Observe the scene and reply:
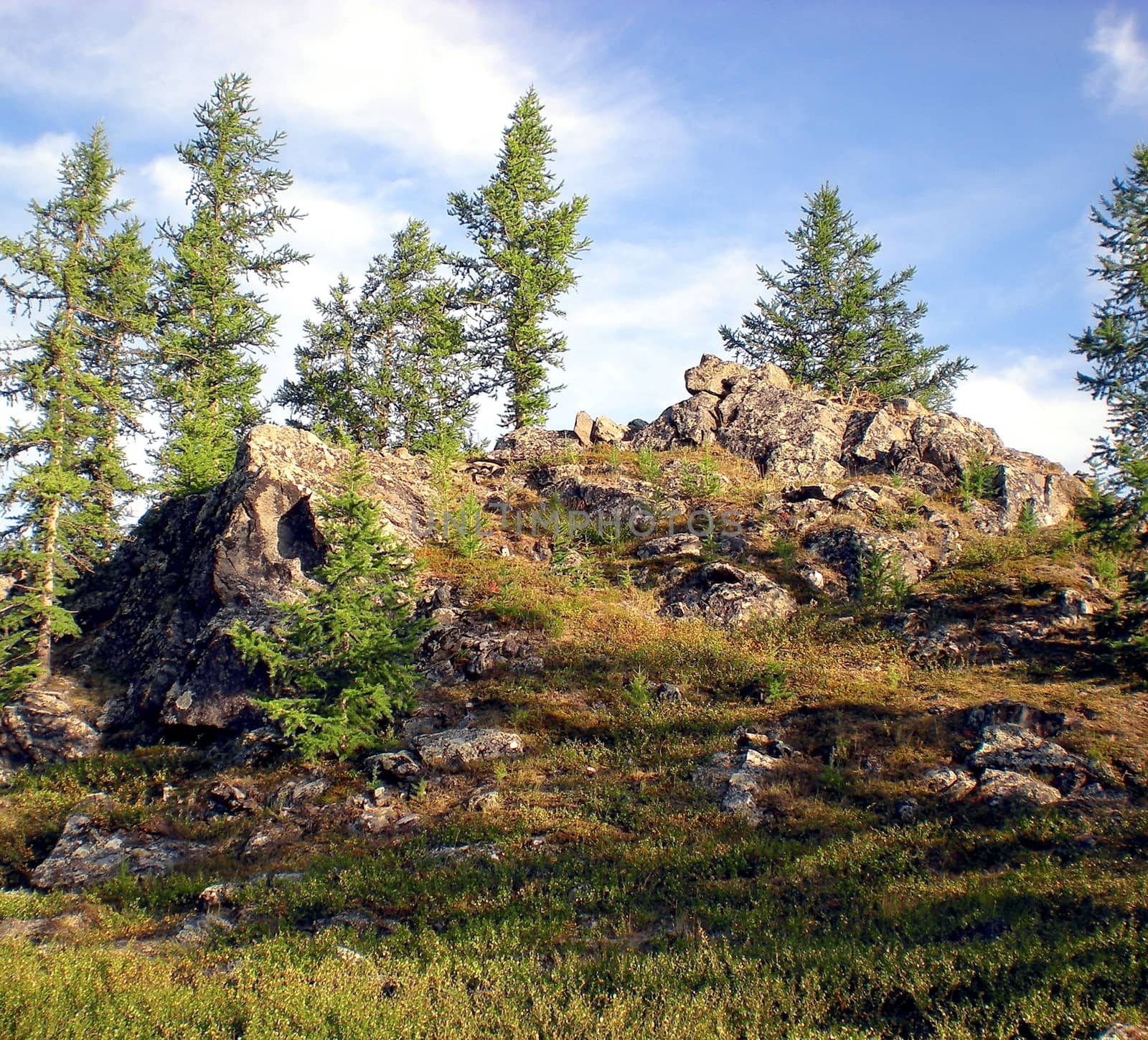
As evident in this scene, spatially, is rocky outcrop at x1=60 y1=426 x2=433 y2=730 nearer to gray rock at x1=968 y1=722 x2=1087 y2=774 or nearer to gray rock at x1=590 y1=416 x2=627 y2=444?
gray rock at x1=590 y1=416 x2=627 y2=444

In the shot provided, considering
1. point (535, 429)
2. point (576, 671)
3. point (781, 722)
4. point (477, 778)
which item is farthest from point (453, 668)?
point (535, 429)

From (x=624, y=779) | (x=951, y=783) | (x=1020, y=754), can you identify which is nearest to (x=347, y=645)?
(x=624, y=779)

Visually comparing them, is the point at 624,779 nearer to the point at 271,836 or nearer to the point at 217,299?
the point at 271,836

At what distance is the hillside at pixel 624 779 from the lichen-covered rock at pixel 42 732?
64mm

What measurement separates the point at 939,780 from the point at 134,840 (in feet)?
43.9

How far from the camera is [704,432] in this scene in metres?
29.5

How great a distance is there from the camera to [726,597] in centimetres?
2016

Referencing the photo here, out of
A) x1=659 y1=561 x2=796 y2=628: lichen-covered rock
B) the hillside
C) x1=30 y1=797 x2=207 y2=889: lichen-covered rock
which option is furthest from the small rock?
x1=659 y1=561 x2=796 y2=628: lichen-covered rock

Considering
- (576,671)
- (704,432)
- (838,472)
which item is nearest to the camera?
(576,671)

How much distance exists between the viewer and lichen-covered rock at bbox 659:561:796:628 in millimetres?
19750

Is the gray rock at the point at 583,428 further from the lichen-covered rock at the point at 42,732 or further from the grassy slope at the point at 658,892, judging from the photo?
the lichen-covered rock at the point at 42,732

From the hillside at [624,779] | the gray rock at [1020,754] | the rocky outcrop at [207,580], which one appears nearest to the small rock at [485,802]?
the hillside at [624,779]

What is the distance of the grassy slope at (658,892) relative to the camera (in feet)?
25.4

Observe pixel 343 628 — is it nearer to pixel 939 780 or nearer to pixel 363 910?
pixel 363 910
